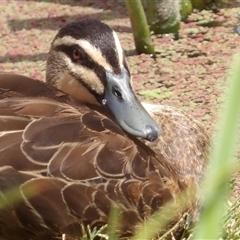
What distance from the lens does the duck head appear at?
1.90 m

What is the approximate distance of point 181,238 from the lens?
6.53 ft

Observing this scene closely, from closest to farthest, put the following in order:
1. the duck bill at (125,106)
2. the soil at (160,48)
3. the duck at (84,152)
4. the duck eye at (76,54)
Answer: the duck at (84,152) → the duck bill at (125,106) → the duck eye at (76,54) → the soil at (160,48)

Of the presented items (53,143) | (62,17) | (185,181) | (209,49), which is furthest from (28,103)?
(62,17)

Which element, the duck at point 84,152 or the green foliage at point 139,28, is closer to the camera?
the duck at point 84,152

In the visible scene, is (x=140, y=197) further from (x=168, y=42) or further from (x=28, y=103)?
(x=168, y=42)

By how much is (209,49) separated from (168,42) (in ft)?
1.01

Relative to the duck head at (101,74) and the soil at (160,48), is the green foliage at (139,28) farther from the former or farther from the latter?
Result: the duck head at (101,74)

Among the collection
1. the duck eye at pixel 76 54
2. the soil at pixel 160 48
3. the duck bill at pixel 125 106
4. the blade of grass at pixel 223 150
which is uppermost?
the blade of grass at pixel 223 150

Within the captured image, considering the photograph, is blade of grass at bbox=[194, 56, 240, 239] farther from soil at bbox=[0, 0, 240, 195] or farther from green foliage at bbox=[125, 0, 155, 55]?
green foliage at bbox=[125, 0, 155, 55]

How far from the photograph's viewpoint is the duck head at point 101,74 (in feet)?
6.23

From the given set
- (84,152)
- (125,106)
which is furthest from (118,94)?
(84,152)

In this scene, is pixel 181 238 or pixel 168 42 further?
pixel 168 42

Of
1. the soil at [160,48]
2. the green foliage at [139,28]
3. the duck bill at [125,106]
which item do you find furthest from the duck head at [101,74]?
the green foliage at [139,28]

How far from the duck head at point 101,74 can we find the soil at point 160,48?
1.26 metres
